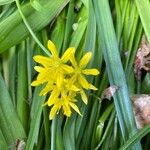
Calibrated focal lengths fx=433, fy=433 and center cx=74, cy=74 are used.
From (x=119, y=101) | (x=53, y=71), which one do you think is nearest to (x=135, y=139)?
(x=119, y=101)

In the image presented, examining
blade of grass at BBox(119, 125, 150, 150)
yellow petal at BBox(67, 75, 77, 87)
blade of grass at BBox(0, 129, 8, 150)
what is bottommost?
blade of grass at BBox(119, 125, 150, 150)

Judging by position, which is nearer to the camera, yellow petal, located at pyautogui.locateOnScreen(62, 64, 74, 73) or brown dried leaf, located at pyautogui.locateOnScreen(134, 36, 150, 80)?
yellow petal, located at pyautogui.locateOnScreen(62, 64, 74, 73)

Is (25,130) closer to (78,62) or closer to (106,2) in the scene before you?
(78,62)

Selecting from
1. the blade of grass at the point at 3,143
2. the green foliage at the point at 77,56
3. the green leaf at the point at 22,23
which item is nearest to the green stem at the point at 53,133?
the green foliage at the point at 77,56

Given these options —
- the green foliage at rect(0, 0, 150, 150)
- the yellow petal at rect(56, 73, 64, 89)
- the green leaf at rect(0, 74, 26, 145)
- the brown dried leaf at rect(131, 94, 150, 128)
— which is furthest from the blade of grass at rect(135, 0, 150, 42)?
the green leaf at rect(0, 74, 26, 145)

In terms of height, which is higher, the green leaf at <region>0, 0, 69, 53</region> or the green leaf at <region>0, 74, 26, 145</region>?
the green leaf at <region>0, 0, 69, 53</region>

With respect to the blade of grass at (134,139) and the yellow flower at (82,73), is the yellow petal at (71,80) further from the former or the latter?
the blade of grass at (134,139)

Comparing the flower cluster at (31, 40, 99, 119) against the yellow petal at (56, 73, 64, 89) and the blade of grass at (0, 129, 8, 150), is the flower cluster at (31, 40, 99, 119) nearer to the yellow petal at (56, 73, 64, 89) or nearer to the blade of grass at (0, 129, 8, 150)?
the yellow petal at (56, 73, 64, 89)
